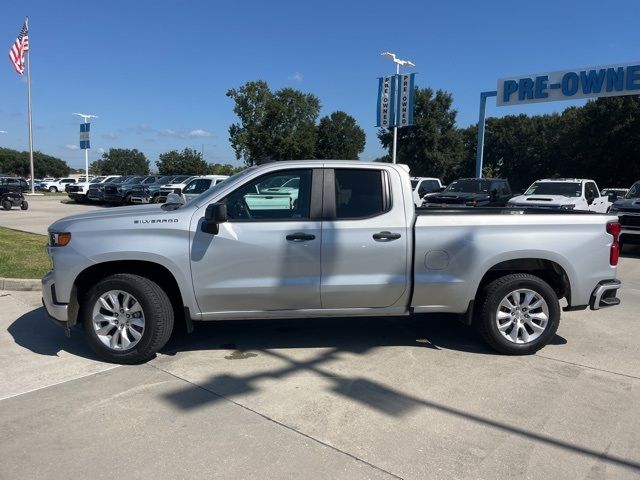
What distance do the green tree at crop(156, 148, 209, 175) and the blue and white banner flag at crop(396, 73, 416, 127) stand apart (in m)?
52.2

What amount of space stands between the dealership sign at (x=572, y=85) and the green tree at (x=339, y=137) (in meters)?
58.4

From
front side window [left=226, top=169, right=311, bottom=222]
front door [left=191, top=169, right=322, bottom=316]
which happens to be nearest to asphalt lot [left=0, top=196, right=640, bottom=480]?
front door [left=191, top=169, right=322, bottom=316]

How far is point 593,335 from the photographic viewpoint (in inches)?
228

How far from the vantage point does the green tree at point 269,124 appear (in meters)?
58.0

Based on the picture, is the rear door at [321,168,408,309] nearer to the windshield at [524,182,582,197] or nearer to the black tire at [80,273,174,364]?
the black tire at [80,273,174,364]

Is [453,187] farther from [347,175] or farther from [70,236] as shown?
[70,236]

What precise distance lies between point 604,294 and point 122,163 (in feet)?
509

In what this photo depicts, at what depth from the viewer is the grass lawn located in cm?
812

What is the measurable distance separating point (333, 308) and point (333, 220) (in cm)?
83

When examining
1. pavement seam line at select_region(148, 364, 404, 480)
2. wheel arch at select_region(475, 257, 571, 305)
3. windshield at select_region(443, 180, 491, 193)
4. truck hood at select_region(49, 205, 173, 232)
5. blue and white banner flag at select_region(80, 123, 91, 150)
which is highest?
blue and white banner flag at select_region(80, 123, 91, 150)

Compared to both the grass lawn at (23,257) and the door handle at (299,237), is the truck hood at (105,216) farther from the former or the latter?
the grass lawn at (23,257)

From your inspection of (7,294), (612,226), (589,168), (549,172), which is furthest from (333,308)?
(549,172)

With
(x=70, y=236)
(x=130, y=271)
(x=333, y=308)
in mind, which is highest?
(x=70, y=236)

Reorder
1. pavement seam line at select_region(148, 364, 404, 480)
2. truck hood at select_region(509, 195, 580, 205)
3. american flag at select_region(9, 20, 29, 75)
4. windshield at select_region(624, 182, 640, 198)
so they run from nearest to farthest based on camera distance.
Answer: pavement seam line at select_region(148, 364, 404, 480)
windshield at select_region(624, 182, 640, 198)
truck hood at select_region(509, 195, 580, 205)
american flag at select_region(9, 20, 29, 75)
